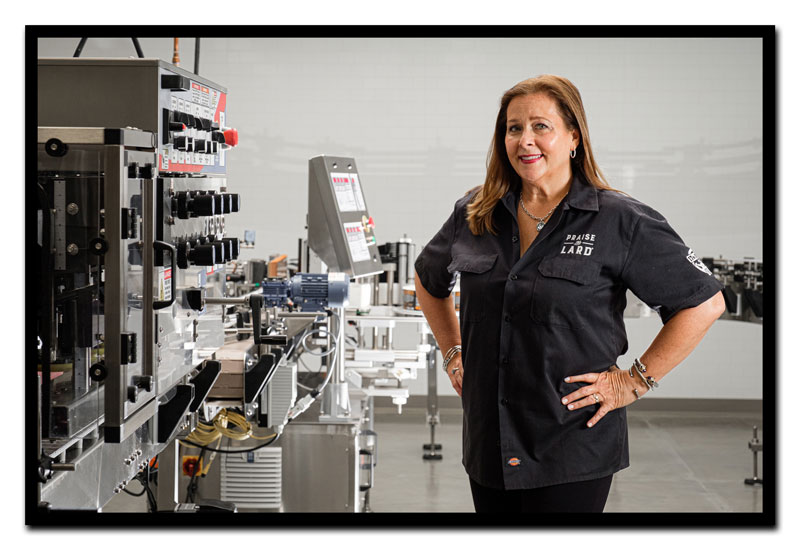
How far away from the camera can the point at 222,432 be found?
3.07 metres

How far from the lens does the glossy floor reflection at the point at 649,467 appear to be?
14.7ft

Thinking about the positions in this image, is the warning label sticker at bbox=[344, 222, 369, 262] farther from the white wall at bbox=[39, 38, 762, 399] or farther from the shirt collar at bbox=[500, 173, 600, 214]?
the white wall at bbox=[39, 38, 762, 399]

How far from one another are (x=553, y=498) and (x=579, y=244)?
53 centimetres

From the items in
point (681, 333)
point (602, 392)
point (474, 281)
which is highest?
point (474, 281)

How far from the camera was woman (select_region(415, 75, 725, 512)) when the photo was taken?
181 cm

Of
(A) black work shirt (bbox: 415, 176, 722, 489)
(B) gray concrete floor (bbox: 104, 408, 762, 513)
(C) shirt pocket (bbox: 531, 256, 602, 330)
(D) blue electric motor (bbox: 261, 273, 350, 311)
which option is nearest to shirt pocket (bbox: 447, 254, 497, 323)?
(A) black work shirt (bbox: 415, 176, 722, 489)

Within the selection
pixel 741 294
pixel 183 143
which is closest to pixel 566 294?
pixel 183 143

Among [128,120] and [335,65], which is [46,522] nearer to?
[128,120]

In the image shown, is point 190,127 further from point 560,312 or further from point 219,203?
point 560,312

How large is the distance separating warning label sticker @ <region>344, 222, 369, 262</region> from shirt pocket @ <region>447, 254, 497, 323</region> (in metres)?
1.74

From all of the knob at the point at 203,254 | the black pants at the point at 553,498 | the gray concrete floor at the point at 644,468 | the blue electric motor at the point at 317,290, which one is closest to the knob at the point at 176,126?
the knob at the point at 203,254

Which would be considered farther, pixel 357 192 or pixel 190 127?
pixel 357 192

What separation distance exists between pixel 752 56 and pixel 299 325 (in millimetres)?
4288

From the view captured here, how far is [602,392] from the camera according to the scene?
1.83 meters
